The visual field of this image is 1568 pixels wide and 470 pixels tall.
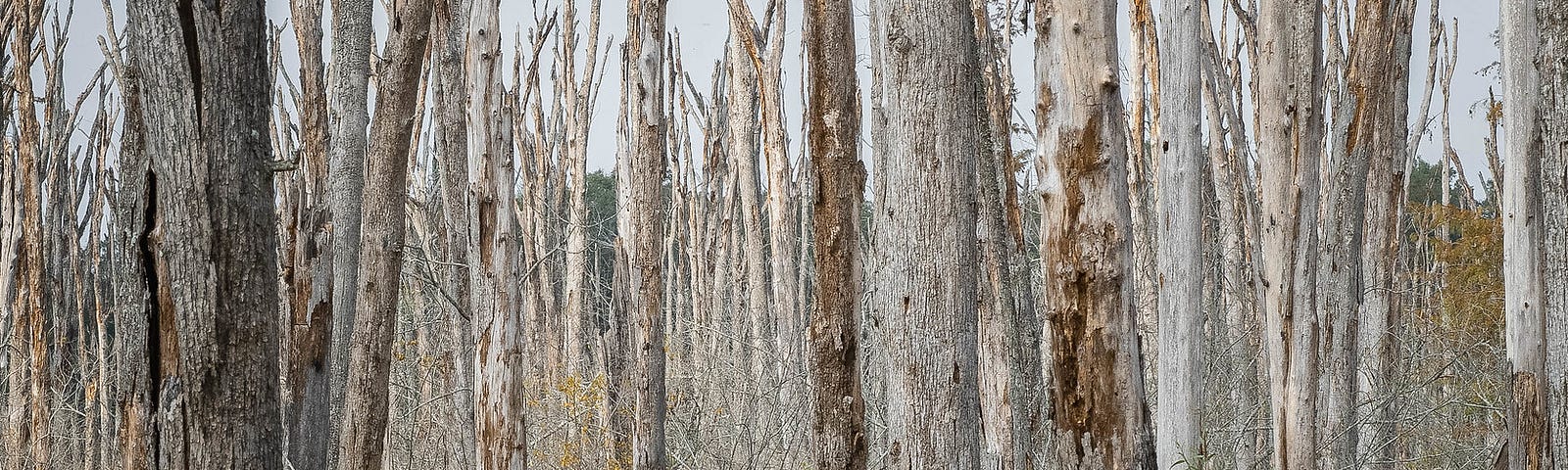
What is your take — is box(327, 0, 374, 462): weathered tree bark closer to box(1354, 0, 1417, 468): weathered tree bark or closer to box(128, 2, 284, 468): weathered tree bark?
box(128, 2, 284, 468): weathered tree bark

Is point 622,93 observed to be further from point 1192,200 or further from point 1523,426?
point 1523,426

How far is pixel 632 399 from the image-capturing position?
5.45 meters

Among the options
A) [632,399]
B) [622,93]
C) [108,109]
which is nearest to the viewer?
[632,399]

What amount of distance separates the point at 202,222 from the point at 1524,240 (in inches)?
134

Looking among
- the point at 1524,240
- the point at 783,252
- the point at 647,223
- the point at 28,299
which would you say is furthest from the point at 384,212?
the point at 783,252

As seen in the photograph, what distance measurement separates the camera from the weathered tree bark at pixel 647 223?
4.89m

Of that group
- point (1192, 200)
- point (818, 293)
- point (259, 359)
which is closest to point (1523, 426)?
point (1192, 200)

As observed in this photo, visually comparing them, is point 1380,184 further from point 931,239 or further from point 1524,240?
point 931,239

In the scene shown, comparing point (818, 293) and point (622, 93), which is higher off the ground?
point (622, 93)

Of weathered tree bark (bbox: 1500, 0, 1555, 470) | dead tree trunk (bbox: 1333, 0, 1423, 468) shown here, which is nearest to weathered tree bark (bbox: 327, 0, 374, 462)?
weathered tree bark (bbox: 1500, 0, 1555, 470)

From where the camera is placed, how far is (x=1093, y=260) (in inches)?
122

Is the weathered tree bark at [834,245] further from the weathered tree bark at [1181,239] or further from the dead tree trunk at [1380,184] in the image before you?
the dead tree trunk at [1380,184]

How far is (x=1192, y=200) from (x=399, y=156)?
8.49 ft

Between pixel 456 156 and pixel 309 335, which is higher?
pixel 456 156
